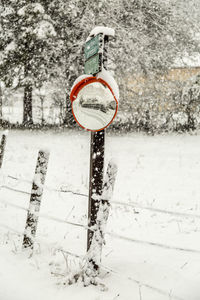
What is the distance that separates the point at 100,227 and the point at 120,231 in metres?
1.77

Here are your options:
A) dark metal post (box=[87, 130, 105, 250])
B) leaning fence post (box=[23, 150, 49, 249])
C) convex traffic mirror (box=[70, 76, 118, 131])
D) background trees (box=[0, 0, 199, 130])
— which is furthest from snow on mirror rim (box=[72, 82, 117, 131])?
background trees (box=[0, 0, 199, 130])

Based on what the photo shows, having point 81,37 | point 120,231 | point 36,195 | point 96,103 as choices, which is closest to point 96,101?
point 96,103

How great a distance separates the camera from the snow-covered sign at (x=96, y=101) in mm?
2842

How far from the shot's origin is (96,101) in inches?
112

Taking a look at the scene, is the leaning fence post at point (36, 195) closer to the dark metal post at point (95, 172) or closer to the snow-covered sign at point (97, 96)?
the dark metal post at point (95, 172)

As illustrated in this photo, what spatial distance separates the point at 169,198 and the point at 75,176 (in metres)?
2.50

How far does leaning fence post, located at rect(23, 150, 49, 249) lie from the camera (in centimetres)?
370

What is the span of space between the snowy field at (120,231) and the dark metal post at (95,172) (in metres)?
0.18

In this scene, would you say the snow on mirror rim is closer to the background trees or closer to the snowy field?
the snowy field

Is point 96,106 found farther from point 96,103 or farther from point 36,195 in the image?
point 36,195

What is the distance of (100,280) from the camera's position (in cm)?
314

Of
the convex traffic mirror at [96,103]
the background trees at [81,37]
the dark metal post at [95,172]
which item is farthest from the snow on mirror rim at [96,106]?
the background trees at [81,37]

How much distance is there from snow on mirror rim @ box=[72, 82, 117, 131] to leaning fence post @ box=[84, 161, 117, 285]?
16.0 inches

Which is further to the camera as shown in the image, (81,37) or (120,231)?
(81,37)
